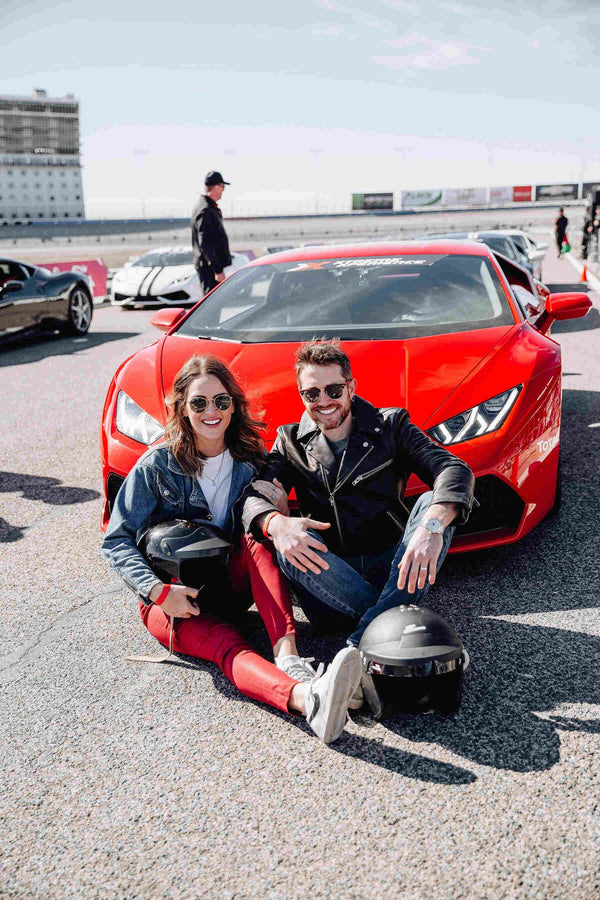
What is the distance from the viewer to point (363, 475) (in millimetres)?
2859

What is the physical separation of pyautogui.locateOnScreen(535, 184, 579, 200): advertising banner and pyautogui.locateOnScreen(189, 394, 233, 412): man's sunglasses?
310 feet

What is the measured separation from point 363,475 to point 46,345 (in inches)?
Result: 376

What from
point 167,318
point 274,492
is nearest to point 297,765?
point 274,492

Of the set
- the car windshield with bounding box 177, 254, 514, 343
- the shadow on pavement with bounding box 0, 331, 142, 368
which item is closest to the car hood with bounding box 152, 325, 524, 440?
the car windshield with bounding box 177, 254, 514, 343

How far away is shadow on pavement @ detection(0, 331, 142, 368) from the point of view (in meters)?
10.4

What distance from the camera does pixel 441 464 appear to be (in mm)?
2783

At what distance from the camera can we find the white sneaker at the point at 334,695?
7.29 ft

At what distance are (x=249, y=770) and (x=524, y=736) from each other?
0.78 m

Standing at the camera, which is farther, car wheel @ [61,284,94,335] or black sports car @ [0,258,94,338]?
car wheel @ [61,284,94,335]

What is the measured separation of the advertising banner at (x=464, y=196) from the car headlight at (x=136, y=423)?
94555mm

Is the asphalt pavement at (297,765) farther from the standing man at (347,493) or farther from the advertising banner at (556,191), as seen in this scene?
the advertising banner at (556,191)

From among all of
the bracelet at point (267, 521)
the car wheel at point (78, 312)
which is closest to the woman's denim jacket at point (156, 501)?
the bracelet at point (267, 521)

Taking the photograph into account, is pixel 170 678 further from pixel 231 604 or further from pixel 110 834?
pixel 110 834

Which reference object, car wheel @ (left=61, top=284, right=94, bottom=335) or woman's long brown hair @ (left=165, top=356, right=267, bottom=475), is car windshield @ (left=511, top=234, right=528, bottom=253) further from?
woman's long brown hair @ (left=165, top=356, right=267, bottom=475)
